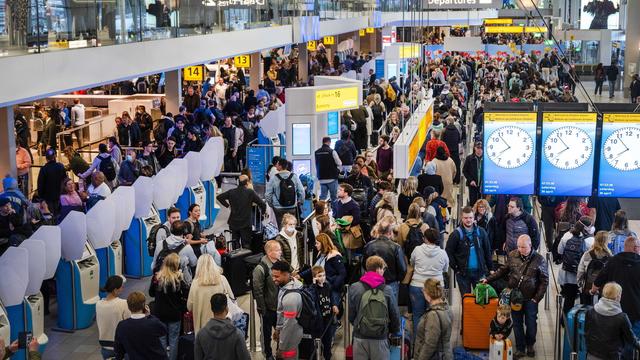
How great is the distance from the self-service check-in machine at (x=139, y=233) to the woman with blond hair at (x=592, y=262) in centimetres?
617

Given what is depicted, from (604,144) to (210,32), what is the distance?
10.1m

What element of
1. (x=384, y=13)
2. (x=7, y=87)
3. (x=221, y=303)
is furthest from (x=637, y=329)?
(x=384, y=13)

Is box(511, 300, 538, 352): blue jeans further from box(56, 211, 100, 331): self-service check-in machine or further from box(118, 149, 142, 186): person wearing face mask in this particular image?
box(118, 149, 142, 186): person wearing face mask

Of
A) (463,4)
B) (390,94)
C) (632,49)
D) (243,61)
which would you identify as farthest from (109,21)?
(632,49)

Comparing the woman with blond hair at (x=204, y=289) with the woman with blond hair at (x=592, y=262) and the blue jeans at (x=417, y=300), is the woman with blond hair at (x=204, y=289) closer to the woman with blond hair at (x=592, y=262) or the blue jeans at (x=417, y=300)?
the blue jeans at (x=417, y=300)

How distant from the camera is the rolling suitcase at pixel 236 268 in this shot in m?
11.3

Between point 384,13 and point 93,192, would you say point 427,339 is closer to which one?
point 93,192

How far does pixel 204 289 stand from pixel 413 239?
297 centimetres

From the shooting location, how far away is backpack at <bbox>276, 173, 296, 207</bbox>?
44.6 ft

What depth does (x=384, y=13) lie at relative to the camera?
48188 mm

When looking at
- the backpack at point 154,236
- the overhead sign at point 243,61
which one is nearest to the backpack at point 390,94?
the overhead sign at point 243,61

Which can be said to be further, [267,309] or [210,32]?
[210,32]

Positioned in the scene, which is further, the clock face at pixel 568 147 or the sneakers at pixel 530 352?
the clock face at pixel 568 147

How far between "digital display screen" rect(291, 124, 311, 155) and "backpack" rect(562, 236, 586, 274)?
26.9 feet
